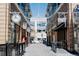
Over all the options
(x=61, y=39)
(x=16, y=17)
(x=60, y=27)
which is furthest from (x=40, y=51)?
(x=16, y=17)

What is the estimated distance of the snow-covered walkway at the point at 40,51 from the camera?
4.07 metres

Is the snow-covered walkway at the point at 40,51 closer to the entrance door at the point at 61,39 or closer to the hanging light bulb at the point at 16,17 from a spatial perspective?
the entrance door at the point at 61,39

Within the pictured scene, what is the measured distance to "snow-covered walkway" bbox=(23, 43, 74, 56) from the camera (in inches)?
160

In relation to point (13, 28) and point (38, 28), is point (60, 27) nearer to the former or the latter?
point (38, 28)

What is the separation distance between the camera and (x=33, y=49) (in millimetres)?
4191

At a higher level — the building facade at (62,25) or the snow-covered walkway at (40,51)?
the building facade at (62,25)

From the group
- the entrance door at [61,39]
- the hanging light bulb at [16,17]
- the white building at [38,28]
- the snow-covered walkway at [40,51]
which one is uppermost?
the hanging light bulb at [16,17]

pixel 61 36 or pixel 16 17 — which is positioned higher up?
pixel 16 17

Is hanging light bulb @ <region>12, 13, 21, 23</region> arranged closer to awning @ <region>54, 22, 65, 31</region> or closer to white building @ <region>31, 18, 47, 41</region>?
white building @ <region>31, 18, 47, 41</region>

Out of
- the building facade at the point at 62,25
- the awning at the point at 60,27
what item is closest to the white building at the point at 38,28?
the building facade at the point at 62,25

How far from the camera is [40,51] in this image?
4113 millimetres

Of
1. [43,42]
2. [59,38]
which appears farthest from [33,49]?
[59,38]

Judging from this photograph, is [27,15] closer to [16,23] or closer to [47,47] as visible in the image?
[16,23]

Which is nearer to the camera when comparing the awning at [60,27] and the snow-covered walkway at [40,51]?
the snow-covered walkway at [40,51]
